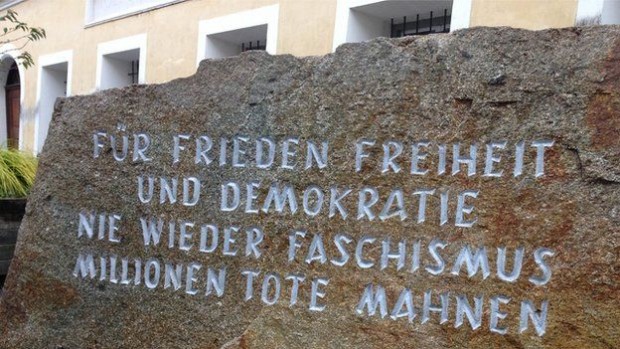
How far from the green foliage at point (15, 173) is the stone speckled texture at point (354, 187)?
1702 millimetres

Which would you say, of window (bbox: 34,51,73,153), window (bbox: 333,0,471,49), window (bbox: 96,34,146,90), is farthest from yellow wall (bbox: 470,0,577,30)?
window (bbox: 34,51,73,153)

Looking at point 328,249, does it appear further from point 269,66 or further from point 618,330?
point 618,330

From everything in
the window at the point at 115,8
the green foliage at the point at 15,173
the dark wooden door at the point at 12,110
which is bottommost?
the green foliage at the point at 15,173

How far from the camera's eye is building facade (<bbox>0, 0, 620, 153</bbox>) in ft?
15.7

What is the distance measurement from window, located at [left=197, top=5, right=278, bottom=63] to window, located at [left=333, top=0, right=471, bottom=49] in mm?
830

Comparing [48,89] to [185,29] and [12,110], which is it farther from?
[185,29]

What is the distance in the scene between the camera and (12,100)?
11.3 m

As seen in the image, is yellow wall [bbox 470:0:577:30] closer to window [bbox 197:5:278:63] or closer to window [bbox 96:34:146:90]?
window [bbox 197:5:278:63]

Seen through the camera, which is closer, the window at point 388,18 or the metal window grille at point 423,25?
the window at point 388,18

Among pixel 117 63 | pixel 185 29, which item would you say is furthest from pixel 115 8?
pixel 185 29

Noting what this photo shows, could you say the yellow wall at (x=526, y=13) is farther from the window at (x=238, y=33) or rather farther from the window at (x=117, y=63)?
the window at (x=117, y=63)

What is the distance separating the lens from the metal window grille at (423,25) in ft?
17.9

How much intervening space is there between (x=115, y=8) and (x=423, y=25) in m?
4.29

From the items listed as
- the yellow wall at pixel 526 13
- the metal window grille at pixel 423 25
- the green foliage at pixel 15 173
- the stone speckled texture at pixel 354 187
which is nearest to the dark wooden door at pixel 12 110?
the green foliage at pixel 15 173
